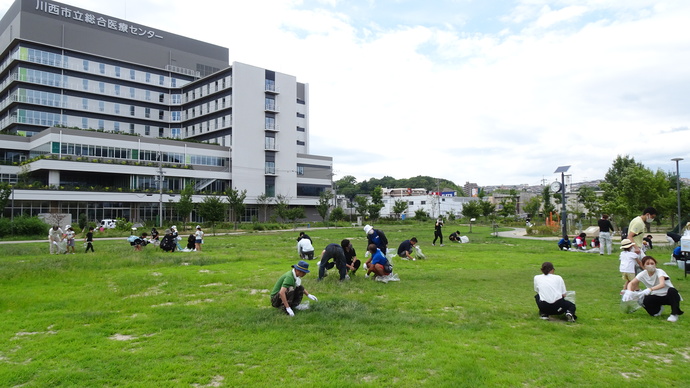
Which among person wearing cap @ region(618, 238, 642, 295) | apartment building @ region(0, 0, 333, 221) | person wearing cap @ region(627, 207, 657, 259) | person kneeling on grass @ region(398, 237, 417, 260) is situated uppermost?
apartment building @ region(0, 0, 333, 221)

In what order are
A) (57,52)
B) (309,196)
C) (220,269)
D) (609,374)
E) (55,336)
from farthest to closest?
(309,196) < (57,52) < (220,269) < (55,336) < (609,374)

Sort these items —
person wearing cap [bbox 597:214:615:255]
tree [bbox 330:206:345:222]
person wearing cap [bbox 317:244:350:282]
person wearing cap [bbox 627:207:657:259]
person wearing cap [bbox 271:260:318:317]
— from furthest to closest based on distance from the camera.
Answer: tree [bbox 330:206:345:222] → person wearing cap [bbox 597:214:615:255] → person wearing cap [bbox 317:244:350:282] → person wearing cap [bbox 627:207:657:259] → person wearing cap [bbox 271:260:318:317]

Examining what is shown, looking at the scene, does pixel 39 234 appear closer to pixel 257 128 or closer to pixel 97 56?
pixel 257 128

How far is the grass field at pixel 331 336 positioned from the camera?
5.04 meters

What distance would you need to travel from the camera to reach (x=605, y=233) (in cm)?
1834

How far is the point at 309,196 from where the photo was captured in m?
72.1

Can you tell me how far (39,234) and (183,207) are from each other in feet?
37.7

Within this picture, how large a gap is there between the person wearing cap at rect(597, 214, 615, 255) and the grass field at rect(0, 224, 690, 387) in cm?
659

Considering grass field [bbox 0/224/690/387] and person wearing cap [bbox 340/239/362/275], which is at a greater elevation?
person wearing cap [bbox 340/239/362/275]

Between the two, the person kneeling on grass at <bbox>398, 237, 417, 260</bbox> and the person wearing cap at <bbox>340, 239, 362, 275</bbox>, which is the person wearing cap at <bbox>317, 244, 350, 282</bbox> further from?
the person kneeling on grass at <bbox>398, 237, 417, 260</bbox>

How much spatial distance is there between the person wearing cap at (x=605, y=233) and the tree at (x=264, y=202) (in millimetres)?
48705

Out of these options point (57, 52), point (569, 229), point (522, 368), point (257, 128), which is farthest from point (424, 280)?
point (57, 52)

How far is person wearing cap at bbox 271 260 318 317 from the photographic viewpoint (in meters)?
7.93

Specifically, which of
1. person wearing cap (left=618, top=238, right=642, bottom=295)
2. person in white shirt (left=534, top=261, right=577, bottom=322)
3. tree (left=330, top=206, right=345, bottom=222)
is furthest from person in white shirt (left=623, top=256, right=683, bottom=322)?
tree (left=330, top=206, right=345, bottom=222)
